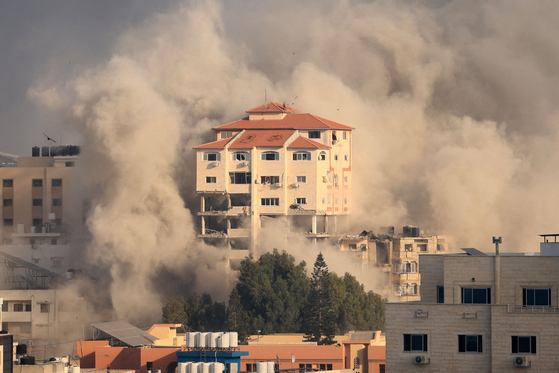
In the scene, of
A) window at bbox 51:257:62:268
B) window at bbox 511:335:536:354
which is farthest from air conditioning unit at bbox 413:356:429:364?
window at bbox 51:257:62:268

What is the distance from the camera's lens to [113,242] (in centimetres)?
9244

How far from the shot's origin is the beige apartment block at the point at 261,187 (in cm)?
9475

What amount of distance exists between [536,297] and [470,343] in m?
2.51

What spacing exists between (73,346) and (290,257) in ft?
61.7

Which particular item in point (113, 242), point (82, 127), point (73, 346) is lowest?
point (73, 346)

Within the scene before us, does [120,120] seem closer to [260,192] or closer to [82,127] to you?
[82,127]

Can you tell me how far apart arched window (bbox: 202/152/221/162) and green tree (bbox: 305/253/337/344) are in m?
12.3

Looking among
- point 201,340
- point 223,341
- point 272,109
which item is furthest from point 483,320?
point 272,109

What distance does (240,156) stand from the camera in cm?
9550

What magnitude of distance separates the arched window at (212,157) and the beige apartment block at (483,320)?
177 ft

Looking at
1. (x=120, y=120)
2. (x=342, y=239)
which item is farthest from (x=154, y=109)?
(x=342, y=239)

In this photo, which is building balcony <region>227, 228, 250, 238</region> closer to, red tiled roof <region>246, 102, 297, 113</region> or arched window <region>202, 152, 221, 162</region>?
arched window <region>202, 152, 221, 162</region>

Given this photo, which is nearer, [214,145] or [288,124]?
[214,145]

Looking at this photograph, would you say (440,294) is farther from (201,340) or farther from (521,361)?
(201,340)
